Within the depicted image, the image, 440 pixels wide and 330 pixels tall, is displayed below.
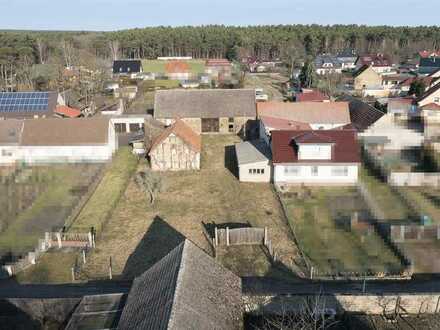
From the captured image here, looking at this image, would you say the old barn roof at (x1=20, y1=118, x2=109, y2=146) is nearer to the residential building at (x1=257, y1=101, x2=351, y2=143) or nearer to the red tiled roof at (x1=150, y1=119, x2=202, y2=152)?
the red tiled roof at (x1=150, y1=119, x2=202, y2=152)

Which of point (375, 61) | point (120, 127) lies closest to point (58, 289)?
point (120, 127)

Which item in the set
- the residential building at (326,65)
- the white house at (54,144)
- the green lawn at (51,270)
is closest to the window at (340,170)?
the green lawn at (51,270)

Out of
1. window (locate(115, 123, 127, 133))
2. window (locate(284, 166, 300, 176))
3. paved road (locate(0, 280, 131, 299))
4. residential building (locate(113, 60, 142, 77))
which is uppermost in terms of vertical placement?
residential building (locate(113, 60, 142, 77))

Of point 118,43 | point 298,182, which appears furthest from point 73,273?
point 118,43

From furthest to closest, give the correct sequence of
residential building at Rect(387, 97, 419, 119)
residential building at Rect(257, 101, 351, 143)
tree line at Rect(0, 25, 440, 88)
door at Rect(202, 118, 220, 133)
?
tree line at Rect(0, 25, 440, 88) → door at Rect(202, 118, 220, 133) → residential building at Rect(387, 97, 419, 119) → residential building at Rect(257, 101, 351, 143)

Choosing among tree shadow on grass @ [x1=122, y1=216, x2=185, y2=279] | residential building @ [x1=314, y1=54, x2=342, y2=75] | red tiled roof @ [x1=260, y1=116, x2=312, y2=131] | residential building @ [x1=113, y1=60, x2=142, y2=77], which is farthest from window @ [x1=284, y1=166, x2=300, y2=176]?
residential building @ [x1=314, y1=54, x2=342, y2=75]

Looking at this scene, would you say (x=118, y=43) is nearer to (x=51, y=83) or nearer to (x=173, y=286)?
(x=51, y=83)

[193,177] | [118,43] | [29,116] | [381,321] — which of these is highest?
[118,43]
